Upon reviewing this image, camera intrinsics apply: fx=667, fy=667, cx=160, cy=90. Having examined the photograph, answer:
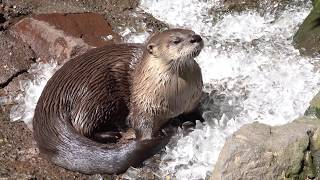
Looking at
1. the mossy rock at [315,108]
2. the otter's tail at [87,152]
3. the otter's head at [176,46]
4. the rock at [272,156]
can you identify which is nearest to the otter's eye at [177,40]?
the otter's head at [176,46]

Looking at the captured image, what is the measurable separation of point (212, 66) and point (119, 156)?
147 centimetres

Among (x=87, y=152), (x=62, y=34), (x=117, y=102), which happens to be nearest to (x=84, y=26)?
(x=62, y=34)

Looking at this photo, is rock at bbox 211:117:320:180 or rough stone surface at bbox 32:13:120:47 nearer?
Result: rock at bbox 211:117:320:180

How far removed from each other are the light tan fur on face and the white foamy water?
0.68 feet

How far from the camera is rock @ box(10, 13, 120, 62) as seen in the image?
4926 mm

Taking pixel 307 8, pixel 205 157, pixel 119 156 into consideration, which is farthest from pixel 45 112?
pixel 307 8

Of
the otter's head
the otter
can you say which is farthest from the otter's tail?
the otter's head

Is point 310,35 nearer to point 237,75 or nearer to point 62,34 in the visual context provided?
point 237,75

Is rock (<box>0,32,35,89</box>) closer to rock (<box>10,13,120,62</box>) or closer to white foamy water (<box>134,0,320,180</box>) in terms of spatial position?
rock (<box>10,13,120,62</box>)

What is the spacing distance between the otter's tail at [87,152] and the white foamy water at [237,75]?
0.70ft

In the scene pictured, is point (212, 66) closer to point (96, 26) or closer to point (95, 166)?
point (96, 26)

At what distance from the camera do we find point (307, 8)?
556 centimetres

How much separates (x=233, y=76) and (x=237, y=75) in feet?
0.11

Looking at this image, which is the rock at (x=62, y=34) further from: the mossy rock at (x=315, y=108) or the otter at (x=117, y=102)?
the mossy rock at (x=315, y=108)
